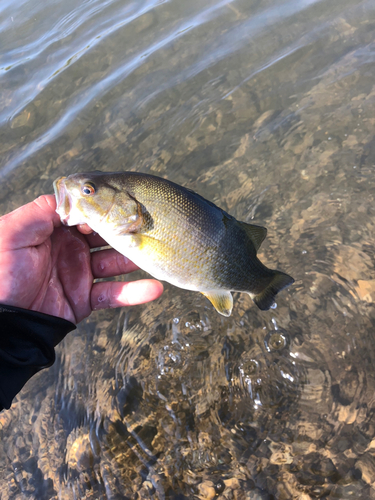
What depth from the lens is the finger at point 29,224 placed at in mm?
3129

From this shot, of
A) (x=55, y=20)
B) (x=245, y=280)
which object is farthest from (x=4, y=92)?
(x=245, y=280)

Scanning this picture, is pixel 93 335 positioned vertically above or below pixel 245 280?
below

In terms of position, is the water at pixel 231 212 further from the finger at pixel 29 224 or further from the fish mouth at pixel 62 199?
the fish mouth at pixel 62 199

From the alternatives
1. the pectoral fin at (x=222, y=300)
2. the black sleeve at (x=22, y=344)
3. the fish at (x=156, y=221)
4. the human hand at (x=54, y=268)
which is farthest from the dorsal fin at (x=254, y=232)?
the black sleeve at (x=22, y=344)

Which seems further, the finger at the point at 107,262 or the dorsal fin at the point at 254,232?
the finger at the point at 107,262

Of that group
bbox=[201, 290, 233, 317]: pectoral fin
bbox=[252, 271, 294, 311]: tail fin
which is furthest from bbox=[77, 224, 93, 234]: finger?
bbox=[252, 271, 294, 311]: tail fin

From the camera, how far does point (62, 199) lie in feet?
10.2

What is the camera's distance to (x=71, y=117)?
6.80 metres

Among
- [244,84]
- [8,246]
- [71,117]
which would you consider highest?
[8,246]

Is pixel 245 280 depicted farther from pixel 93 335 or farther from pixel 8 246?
pixel 93 335

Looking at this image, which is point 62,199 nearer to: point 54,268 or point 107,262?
point 54,268

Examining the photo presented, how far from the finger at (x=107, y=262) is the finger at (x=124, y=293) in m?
0.15

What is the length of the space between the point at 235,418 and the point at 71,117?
553 cm

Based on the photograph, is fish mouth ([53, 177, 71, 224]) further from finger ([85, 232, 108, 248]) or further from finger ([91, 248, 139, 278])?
finger ([91, 248, 139, 278])
